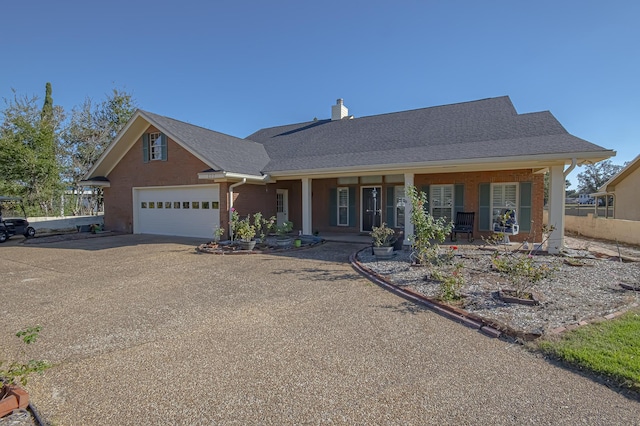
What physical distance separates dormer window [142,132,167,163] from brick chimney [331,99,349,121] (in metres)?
9.07

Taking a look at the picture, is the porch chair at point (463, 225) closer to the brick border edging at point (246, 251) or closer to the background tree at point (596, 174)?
the brick border edging at point (246, 251)

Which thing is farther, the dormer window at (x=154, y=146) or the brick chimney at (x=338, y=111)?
the brick chimney at (x=338, y=111)

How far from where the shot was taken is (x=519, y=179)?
11.5 metres

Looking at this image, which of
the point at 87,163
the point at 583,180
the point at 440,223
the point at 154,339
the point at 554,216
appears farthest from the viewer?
the point at 583,180

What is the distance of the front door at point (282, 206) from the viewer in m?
15.6

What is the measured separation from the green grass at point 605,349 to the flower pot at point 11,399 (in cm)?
494

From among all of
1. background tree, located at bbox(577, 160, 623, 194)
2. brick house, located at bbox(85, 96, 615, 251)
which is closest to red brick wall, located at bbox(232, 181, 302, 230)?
brick house, located at bbox(85, 96, 615, 251)

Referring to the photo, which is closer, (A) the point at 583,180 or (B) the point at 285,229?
(B) the point at 285,229

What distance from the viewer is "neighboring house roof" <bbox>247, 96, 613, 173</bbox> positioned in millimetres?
9602

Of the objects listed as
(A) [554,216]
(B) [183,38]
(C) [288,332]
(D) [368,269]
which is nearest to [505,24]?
(A) [554,216]

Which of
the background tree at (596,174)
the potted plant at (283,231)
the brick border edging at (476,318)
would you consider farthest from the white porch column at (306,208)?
the background tree at (596,174)

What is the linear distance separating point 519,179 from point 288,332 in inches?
424

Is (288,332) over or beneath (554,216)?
beneath

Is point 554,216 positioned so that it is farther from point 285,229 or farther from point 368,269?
point 285,229
